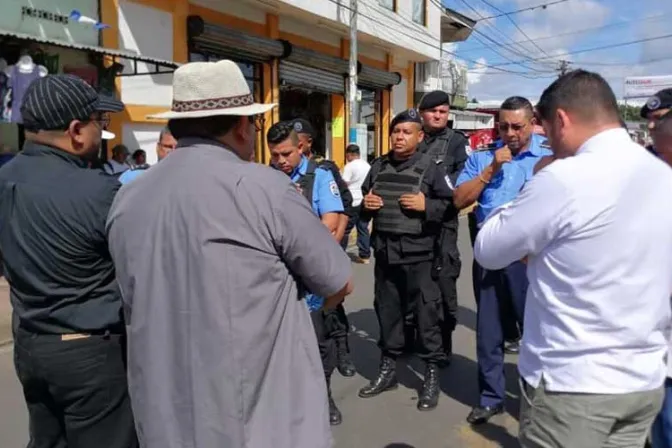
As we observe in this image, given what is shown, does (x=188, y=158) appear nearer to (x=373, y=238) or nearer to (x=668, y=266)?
(x=668, y=266)

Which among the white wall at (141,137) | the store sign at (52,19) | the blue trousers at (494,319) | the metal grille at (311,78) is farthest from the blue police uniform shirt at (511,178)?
the metal grille at (311,78)

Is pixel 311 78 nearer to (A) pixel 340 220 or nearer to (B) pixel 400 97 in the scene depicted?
(B) pixel 400 97

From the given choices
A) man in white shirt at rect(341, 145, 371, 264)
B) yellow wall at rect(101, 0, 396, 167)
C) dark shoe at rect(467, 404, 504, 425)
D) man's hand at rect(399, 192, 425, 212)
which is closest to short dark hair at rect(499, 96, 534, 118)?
man's hand at rect(399, 192, 425, 212)

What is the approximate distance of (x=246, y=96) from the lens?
191 centimetres

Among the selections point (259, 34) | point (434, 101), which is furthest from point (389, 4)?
point (434, 101)

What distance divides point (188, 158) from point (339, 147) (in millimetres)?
14600

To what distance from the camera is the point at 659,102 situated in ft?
13.1

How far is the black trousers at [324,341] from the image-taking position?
3.73 meters

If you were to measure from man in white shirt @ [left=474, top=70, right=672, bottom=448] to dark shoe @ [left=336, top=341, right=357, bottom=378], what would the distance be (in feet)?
9.77

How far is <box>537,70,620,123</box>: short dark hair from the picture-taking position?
1.93 m

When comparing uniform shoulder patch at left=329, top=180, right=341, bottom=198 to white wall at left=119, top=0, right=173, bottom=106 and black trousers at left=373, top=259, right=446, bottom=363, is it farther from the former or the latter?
white wall at left=119, top=0, right=173, bottom=106

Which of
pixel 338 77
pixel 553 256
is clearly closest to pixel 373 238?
pixel 553 256

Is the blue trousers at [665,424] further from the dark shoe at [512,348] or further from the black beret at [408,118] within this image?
the dark shoe at [512,348]

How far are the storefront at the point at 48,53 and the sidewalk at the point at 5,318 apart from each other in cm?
198
